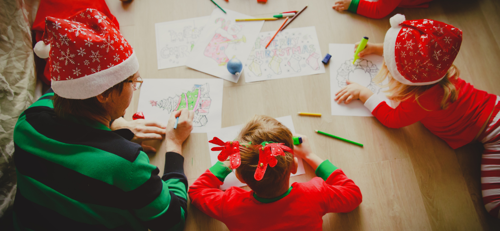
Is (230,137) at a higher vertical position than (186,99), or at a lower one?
lower

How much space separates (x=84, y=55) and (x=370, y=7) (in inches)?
46.1

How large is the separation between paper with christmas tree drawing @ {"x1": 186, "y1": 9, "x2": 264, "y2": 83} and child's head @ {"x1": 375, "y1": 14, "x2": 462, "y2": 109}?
0.57 m

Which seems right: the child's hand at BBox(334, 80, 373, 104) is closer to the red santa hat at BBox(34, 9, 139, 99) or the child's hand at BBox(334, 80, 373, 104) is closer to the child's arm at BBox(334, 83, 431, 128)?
the child's arm at BBox(334, 83, 431, 128)

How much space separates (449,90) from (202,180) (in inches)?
35.8

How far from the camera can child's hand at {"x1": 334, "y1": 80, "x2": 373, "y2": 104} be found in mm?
983

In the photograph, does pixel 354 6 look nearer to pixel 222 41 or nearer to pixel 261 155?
pixel 222 41

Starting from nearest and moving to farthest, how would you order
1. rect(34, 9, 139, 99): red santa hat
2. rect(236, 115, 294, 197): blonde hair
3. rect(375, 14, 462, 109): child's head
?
rect(34, 9, 139, 99): red santa hat → rect(236, 115, 294, 197): blonde hair → rect(375, 14, 462, 109): child's head

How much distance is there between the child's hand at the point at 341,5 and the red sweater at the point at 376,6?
2 cm

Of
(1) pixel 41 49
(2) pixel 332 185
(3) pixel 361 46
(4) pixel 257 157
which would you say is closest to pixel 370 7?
(3) pixel 361 46

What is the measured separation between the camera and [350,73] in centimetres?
105

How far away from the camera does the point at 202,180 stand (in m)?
0.85

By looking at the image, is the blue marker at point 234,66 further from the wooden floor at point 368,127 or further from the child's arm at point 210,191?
the child's arm at point 210,191

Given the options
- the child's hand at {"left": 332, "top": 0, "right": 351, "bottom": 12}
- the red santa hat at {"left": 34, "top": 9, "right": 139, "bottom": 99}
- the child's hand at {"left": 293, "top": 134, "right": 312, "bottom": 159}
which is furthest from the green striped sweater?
the child's hand at {"left": 332, "top": 0, "right": 351, "bottom": 12}

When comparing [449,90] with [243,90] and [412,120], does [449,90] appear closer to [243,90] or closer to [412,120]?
[412,120]
